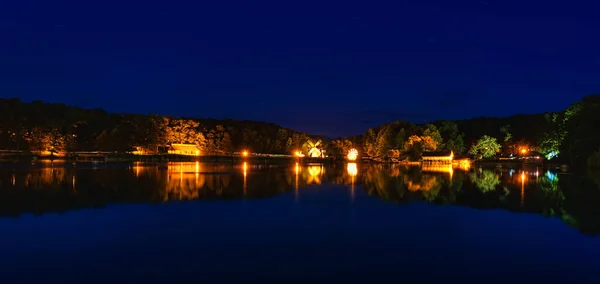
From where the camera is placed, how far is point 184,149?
91500 millimetres

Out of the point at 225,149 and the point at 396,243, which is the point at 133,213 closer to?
the point at 396,243

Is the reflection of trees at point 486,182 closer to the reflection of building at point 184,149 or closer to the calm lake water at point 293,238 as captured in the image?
the calm lake water at point 293,238

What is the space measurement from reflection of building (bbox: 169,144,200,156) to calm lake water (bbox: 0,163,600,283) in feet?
226

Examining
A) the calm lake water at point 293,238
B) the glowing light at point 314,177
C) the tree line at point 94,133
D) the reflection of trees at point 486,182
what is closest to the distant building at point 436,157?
the tree line at point 94,133

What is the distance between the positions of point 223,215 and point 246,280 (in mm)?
7153

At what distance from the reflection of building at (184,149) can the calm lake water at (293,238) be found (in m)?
69.0

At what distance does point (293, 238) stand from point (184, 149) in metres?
83.1

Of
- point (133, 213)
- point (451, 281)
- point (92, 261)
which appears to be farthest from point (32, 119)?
point (451, 281)

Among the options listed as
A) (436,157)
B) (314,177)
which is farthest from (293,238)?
(436,157)

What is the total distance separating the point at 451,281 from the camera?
26.6 feet

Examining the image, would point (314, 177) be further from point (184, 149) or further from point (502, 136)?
point (502, 136)

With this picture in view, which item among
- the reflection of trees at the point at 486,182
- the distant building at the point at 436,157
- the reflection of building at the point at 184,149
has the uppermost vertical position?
the reflection of building at the point at 184,149

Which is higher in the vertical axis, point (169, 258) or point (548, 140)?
point (548, 140)

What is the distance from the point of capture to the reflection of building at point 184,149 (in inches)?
3497
